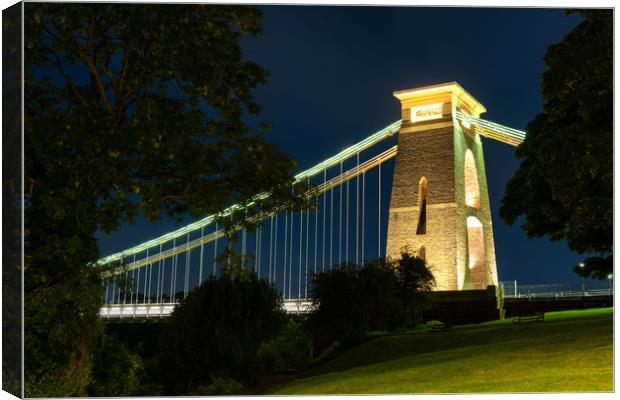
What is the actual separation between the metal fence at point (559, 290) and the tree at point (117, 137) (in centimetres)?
2374

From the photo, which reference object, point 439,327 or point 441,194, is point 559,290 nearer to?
point 441,194

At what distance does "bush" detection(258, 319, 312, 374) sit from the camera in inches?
1056

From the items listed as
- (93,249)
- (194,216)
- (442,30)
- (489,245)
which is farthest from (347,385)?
(489,245)

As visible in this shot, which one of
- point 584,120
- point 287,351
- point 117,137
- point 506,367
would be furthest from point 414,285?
point 117,137

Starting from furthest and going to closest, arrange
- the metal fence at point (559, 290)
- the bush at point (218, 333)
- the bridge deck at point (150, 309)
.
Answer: the bridge deck at point (150, 309), the metal fence at point (559, 290), the bush at point (218, 333)

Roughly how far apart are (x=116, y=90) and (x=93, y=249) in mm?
2333

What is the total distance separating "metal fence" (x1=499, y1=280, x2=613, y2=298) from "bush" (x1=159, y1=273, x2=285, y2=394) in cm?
1195

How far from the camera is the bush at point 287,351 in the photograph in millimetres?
26812

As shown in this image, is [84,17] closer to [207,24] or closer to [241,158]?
[207,24]

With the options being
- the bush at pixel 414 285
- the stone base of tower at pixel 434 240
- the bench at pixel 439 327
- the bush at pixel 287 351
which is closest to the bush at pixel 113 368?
the bush at pixel 287 351

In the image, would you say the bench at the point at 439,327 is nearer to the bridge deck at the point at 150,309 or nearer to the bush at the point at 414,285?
the bush at the point at 414,285

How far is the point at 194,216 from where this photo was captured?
11.9 metres

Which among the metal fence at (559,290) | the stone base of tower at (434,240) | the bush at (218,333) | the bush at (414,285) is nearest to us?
the bush at (218,333)

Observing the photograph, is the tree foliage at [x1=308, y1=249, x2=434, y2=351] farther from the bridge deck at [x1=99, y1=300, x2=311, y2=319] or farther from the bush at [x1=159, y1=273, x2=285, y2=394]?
the bridge deck at [x1=99, y1=300, x2=311, y2=319]
